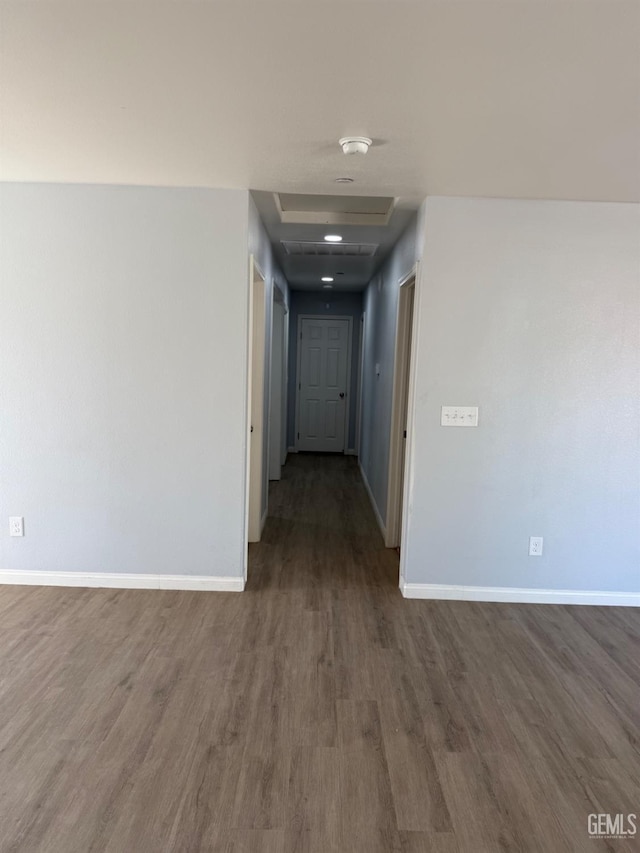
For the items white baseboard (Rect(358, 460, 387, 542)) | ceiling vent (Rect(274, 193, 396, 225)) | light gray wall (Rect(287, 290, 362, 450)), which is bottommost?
white baseboard (Rect(358, 460, 387, 542))

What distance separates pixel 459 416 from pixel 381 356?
2055 millimetres

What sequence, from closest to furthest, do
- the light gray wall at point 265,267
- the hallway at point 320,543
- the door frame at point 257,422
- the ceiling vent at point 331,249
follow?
the light gray wall at point 265,267 → the hallway at point 320,543 → the door frame at point 257,422 → the ceiling vent at point 331,249

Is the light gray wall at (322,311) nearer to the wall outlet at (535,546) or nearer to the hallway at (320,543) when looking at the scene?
the hallway at (320,543)

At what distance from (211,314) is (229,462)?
2.98ft

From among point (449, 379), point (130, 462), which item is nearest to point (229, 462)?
point (130, 462)

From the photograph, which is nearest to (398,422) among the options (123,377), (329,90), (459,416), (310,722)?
(459,416)

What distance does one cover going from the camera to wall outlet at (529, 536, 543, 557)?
3285 mm

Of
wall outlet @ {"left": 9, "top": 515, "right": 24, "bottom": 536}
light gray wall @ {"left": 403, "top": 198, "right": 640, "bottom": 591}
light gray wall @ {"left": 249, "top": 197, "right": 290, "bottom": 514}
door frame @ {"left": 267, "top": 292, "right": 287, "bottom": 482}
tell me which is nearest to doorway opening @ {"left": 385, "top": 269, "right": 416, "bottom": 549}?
light gray wall @ {"left": 403, "top": 198, "right": 640, "bottom": 591}

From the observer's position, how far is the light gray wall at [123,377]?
309cm

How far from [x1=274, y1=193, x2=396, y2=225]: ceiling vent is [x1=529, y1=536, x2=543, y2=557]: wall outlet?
2.28 metres

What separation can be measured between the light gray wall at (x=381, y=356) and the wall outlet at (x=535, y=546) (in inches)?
53.0

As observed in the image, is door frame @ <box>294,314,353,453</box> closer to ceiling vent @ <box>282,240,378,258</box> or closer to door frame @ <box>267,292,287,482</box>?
door frame @ <box>267,292,287,482</box>

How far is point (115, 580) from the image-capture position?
3328 millimetres

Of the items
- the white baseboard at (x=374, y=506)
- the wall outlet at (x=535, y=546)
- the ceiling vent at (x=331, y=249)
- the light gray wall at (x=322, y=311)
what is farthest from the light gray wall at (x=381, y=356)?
the wall outlet at (x=535, y=546)
